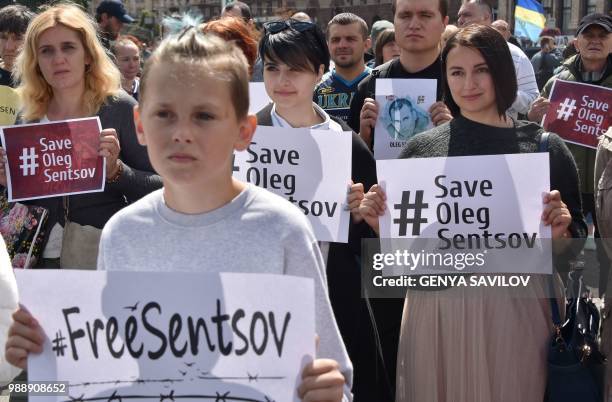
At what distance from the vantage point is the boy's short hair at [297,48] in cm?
371

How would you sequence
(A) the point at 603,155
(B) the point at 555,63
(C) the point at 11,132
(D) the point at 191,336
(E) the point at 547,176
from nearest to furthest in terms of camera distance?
(D) the point at 191,336 → (E) the point at 547,176 → (A) the point at 603,155 → (C) the point at 11,132 → (B) the point at 555,63

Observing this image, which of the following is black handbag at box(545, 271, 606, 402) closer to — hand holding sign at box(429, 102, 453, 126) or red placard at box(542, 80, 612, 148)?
hand holding sign at box(429, 102, 453, 126)

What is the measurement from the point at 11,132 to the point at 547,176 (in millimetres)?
2257

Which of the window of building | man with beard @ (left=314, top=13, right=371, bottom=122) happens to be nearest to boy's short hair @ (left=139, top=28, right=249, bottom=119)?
man with beard @ (left=314, top=13, right=371, bottom=122)

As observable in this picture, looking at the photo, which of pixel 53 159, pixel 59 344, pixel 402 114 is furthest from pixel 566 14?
pixel 59 344

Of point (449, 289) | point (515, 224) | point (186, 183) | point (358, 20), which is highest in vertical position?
point (358, 20)

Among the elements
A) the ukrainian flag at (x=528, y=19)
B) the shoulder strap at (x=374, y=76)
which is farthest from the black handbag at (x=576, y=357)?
the ukrainian flag at (x=528, y=19)

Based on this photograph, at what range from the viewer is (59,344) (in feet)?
6.93

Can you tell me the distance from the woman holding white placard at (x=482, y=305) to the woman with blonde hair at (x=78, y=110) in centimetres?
114

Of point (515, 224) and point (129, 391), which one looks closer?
point (129, 391)

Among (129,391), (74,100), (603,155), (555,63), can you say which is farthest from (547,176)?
(555,63)

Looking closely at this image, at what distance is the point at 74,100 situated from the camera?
4.04 m

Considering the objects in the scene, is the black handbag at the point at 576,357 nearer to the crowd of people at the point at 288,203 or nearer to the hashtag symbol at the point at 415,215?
the crowd of people at the point at 288,203

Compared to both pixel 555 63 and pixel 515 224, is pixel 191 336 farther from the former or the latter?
pixel 555 63
